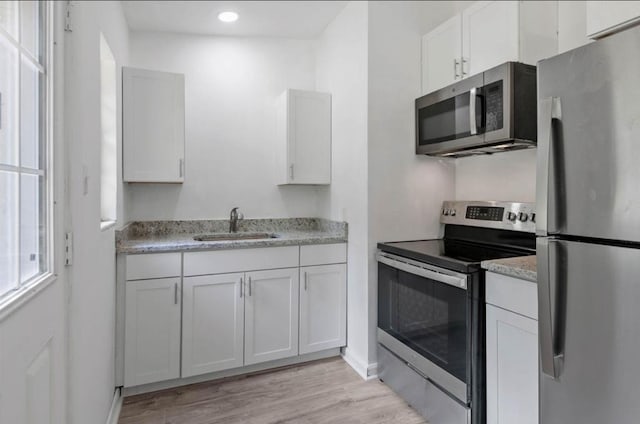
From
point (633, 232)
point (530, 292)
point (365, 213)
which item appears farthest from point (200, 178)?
point (633, 232)

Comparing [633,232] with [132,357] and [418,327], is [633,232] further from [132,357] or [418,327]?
[132,357]

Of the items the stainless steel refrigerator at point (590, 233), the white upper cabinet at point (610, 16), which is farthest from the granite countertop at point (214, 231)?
the white upper cabinet at point (610, 16)

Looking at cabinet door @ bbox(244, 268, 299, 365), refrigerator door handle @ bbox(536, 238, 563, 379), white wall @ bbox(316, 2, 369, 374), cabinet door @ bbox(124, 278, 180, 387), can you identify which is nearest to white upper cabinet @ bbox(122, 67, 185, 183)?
cabinet door @ bbox(124, 278, 180, 387)

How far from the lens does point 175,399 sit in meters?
2.28

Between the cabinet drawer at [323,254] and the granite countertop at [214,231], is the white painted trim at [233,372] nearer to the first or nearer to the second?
the cabinet drawer at [323,254]

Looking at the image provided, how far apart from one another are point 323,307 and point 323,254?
38 centimetres

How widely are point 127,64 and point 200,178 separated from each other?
966 mm

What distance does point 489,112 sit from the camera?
2.00m

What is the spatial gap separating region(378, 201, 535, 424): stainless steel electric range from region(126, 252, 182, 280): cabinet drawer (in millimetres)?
1283

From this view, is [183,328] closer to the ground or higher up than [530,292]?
closer to the ground

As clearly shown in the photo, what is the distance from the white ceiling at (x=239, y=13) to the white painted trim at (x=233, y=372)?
8.08 feet

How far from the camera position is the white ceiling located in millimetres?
2590

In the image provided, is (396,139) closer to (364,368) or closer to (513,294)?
(513,294)

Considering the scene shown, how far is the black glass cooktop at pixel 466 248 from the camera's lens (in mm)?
1870
